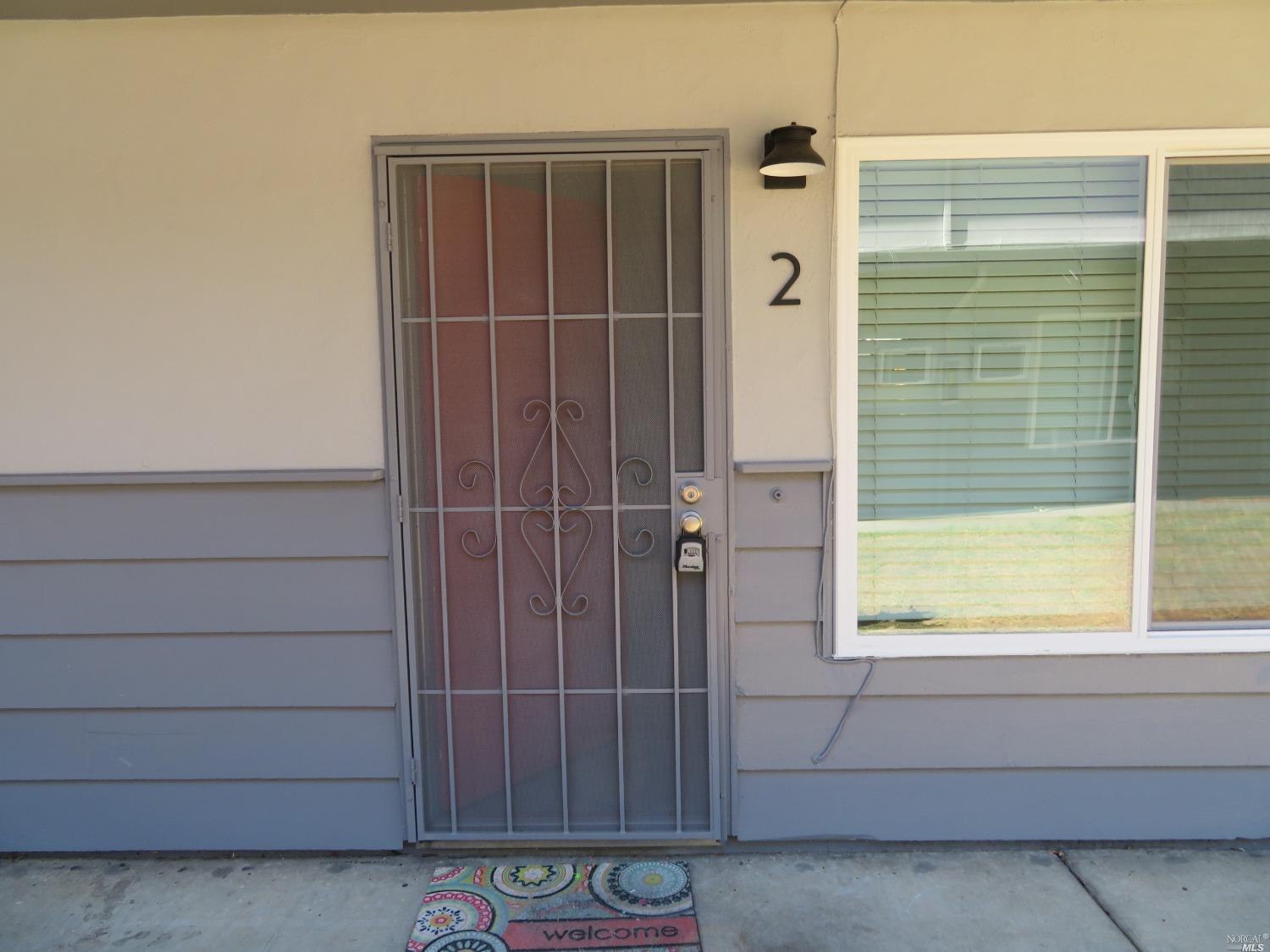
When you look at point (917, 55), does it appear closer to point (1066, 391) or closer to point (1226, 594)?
point (1066, 391)

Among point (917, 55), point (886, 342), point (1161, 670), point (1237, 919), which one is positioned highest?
point (917, 55)

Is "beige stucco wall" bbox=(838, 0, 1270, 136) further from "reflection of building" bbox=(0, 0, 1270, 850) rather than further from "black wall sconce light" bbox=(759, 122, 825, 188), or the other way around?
"black wall sconce light" bbox=(759, 122, 825, 188)

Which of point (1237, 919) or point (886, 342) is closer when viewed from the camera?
point (1237, 919)

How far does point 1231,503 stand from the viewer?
A: 8.55 feet

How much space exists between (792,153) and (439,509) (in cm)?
145

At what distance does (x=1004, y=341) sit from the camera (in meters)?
2.57

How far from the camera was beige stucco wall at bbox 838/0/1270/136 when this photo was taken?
94.7 inches

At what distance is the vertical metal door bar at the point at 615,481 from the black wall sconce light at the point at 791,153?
0.46 m

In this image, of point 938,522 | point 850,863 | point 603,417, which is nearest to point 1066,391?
point 938,522

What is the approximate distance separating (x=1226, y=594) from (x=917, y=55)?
75.6 inches

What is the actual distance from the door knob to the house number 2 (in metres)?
0.67

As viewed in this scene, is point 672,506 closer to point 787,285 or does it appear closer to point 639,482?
point 639,482

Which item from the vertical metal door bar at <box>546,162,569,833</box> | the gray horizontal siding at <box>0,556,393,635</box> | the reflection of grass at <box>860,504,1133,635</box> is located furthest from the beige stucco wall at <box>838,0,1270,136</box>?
the gray horizontal siding at <box>0,556,393,635</box>

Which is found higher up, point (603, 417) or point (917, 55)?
point (917, 55)
